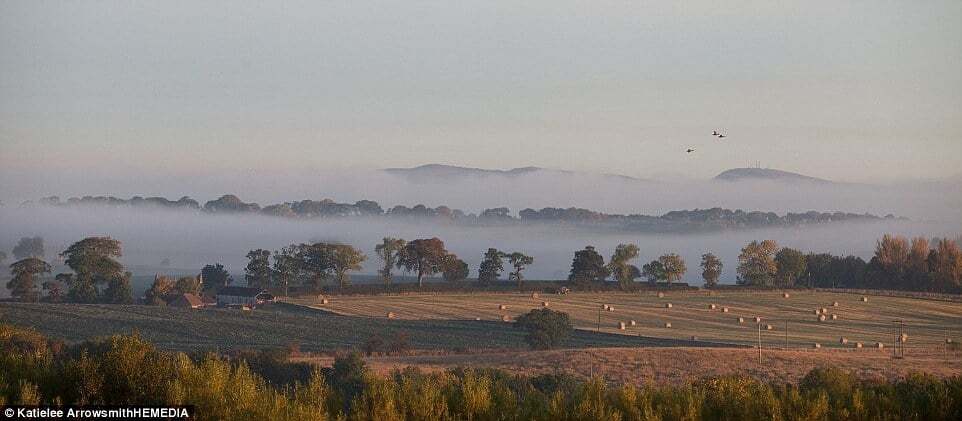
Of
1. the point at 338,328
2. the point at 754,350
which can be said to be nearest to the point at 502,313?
the point at 338,328

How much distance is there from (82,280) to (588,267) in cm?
5641

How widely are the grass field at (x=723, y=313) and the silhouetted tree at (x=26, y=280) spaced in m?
33.5

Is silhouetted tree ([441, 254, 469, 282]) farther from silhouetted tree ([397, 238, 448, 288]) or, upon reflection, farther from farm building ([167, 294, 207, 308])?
farm building ([167, 294, 207, 308])

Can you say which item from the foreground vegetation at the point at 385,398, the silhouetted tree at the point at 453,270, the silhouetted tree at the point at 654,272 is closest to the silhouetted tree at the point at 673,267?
the silhouetted tree at the point at 654,272

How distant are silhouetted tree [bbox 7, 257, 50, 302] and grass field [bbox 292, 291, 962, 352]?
110ft

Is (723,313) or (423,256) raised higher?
(423,256)

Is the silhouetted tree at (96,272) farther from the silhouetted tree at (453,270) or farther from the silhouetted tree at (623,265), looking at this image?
the silhouetted tree at (623,265)

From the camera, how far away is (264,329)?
83062mm

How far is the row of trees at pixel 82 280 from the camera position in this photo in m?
112

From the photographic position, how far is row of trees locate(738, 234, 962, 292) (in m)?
132

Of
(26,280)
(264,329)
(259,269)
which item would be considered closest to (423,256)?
A: (259,269)

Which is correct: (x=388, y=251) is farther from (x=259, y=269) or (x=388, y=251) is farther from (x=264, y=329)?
(x=264, y=329)

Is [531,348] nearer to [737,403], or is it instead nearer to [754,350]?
[754,350]

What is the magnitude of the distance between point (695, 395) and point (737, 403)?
1173 millimetres
